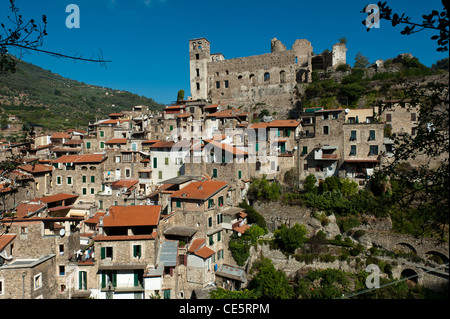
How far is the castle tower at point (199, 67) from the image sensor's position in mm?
47594

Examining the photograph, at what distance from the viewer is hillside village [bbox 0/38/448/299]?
59.0ft

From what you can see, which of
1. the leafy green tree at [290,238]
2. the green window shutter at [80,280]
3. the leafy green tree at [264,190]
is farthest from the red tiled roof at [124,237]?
the leafy green tree at [264,190]

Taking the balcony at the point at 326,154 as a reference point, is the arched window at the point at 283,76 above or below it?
above

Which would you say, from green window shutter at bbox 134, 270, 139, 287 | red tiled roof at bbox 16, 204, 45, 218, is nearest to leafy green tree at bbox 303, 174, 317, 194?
green window shutter at bbox 134, 270, 139, 287

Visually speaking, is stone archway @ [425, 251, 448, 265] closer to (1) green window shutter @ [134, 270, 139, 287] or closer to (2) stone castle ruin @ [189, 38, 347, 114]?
(1) green window shutter @ [134, 270, 139, 287]

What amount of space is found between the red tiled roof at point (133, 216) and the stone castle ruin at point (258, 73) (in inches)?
1082

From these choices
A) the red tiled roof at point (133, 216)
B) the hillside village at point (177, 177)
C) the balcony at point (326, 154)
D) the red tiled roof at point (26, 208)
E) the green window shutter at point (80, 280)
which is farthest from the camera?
the balcony at point (326, 154)

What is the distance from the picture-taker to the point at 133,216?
19.2 meters

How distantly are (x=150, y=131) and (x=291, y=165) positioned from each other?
784 inches

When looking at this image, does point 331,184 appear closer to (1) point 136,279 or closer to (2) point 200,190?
(2) point 200,190

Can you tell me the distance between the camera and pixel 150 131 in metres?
38.8

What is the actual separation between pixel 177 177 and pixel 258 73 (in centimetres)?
2405

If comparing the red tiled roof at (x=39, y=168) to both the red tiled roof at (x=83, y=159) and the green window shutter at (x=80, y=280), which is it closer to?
the red tiled roof at (x=83, y=159)

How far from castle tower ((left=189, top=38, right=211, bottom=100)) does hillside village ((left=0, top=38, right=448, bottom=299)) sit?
0.56 feet
